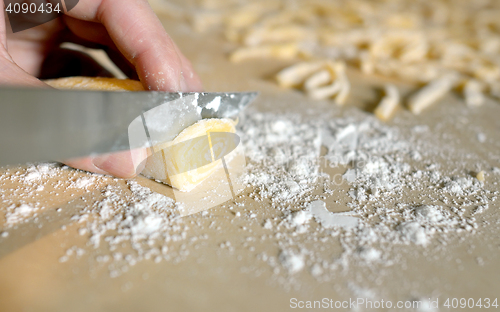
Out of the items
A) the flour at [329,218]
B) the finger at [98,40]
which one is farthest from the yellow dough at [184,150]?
the flour at [329,218]

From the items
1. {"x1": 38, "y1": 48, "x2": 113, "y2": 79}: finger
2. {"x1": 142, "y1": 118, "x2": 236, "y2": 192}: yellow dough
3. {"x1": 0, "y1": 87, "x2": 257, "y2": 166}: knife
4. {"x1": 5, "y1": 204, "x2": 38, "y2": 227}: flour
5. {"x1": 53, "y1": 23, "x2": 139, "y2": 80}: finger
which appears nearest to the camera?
{"x1": 0, "y1": 87, "x2": 257, "y2": 166}: knife

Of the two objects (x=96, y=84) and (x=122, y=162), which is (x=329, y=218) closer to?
(x=122, y=162)

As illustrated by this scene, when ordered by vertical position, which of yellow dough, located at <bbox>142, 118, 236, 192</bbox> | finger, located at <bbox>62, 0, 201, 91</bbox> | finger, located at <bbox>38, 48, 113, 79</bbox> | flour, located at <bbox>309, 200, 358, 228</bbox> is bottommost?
flour, located at <bbox>309, 200, 358, 228</bbox>

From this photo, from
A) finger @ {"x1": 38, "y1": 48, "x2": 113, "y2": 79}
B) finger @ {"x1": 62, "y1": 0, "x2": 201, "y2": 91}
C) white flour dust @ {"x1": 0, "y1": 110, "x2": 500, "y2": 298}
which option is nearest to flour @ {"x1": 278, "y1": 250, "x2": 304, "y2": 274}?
white flour dust @ {"x1": 0, "y1": 110, "x2": 500, "y2": 298}

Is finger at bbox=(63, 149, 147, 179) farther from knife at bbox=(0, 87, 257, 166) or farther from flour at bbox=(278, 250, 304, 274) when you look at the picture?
flour at bbox=(278, 250, 304, 274)

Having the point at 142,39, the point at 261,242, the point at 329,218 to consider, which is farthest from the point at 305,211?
the point at 142,39

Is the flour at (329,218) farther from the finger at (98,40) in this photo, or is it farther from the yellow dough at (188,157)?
the finger at (98,40)

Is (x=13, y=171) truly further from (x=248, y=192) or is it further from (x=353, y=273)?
(x=353, y=273)
